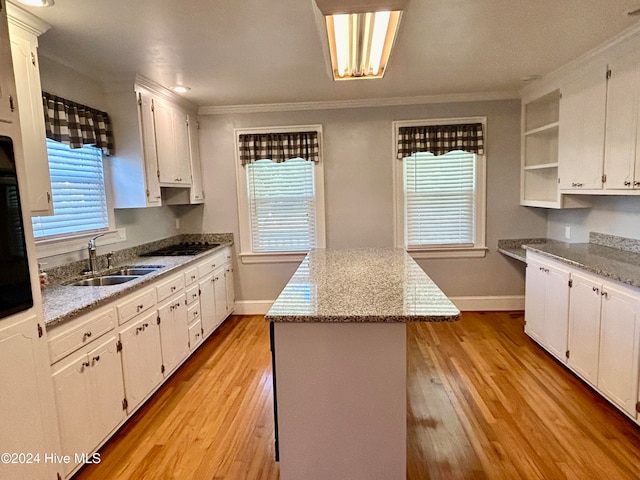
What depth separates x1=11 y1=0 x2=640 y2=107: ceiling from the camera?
2146mm

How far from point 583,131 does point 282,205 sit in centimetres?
304

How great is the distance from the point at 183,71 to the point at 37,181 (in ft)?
5.03

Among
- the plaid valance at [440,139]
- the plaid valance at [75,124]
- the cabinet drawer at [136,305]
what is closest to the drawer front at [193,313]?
the cabinet drawer at [136,305]

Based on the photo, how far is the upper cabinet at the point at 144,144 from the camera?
3.28 meters

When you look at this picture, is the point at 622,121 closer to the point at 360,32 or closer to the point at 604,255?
the point at 604,255

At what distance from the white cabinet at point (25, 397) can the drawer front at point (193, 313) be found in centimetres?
162

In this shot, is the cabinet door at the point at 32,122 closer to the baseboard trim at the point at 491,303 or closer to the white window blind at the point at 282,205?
the white window blind at the point at 282,205

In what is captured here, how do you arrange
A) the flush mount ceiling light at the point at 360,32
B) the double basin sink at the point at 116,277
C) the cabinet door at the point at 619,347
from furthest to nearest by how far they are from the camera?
1. the double basin sink at the point at 116,277
2. the cabinet door at the point at 619,347
3. the flush mount ceiling light at the point at 360,32

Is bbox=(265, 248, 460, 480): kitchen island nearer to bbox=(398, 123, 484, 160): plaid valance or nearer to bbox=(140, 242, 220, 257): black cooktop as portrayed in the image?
bbox=(140, 242, 220, 257): black cooktop

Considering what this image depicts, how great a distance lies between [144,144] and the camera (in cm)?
336

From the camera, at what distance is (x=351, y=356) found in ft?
5.93

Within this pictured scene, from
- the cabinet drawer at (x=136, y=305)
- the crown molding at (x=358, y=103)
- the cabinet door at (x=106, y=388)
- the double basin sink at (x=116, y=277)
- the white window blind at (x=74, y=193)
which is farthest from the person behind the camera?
the crown molding at (x=358, y=103)

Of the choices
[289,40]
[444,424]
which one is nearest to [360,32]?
[289,40]

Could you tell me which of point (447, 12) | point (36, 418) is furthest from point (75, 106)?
point (447, 12)
